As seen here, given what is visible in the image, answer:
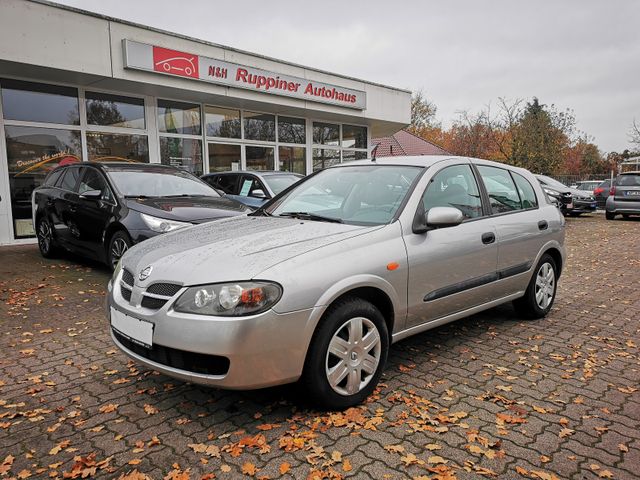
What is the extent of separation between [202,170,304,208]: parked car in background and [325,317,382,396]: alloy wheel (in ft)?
20.0

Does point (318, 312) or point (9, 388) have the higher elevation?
point (318, 312)

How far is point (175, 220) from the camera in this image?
577 centimetres

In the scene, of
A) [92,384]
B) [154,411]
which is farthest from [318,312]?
[92,384]

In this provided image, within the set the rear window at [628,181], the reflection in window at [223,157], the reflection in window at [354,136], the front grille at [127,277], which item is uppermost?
the reflection in window at [354,136]

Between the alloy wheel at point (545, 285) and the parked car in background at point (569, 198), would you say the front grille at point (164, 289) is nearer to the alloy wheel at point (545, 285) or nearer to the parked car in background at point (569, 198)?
the alloy wheel at point (545, 285)

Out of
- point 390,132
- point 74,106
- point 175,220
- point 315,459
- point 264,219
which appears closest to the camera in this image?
point 315,459

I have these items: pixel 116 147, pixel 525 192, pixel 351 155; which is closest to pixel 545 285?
pixel 525 192

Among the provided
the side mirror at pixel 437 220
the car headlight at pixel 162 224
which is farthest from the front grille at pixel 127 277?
the car headlight at pixel 162 224

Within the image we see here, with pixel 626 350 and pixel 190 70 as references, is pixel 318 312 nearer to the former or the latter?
pixel 626 350

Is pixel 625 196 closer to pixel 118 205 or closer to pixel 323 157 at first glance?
pixel 323 157

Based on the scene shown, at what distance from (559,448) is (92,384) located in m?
3.04

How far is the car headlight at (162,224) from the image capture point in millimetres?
5712

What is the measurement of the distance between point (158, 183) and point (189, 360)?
15.6 ft

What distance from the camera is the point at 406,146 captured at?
1308 inches
